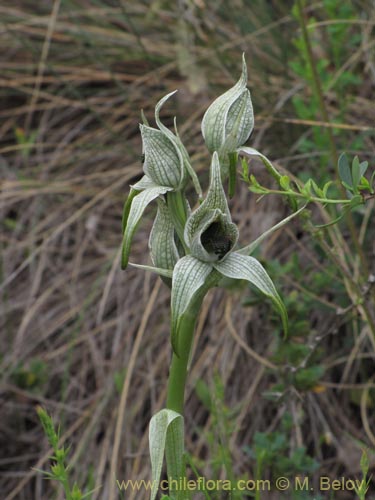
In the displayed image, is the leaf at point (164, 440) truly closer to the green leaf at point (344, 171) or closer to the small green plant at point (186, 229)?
the small green plant at point (186, 229)

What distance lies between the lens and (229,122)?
1.23 m

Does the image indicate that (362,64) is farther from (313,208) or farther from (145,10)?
(145,10)

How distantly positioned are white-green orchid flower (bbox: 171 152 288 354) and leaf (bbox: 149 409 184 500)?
0.45 feet

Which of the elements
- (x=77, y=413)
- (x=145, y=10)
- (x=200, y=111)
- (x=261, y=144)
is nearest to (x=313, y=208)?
(x=261, y=144)

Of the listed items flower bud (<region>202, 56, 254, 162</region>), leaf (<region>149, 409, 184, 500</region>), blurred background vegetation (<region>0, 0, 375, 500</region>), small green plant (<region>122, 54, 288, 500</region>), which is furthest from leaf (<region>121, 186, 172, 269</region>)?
blurred background vegetation (<region>0, 0, 375, 500</region>)

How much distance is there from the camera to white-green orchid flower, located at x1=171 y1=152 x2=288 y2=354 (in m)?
1.10

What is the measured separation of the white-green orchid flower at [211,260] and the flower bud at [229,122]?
0.23 ft

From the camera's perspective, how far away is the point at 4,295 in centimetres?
286

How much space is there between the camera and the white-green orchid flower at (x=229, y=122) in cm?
121

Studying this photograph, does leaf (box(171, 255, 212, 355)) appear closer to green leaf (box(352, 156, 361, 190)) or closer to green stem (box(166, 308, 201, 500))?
green stem (box(166, 308, 201, 500))

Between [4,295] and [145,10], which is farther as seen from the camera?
[145,10]

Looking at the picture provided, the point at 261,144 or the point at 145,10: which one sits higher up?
the point at 145,10

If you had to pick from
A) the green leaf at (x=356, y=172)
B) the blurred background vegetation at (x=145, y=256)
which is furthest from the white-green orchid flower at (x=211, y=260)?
the blurred background vegetation at (x=145, y=256)

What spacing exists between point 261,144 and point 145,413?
3.62 feet
